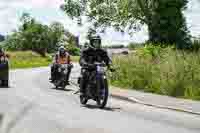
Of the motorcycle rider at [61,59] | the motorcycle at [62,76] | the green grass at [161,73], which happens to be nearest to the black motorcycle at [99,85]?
the green grass at [161,73]

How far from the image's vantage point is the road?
12.7 m

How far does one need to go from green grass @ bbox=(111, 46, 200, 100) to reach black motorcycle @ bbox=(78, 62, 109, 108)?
4.04 meters

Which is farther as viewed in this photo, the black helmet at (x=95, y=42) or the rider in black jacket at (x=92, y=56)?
the rider in black jacket at (x=92, y=56)

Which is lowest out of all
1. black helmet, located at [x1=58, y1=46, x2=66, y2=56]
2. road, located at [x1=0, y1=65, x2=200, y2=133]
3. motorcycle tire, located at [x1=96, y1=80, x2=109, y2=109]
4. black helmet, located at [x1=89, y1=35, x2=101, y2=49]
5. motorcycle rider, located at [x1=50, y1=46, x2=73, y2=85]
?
road, located at [x1=0, y1=65, x2=200, y2=133]

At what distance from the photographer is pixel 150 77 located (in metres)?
25.0

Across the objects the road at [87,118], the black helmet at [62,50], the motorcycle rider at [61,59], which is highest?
the black helmet at [62,50]

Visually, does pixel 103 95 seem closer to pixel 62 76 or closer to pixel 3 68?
pixel 62 76

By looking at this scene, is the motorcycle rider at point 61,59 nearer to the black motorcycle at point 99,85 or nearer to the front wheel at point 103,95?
the black motorcycle at point 99,85

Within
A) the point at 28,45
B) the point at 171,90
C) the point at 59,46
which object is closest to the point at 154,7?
the point at 59,46

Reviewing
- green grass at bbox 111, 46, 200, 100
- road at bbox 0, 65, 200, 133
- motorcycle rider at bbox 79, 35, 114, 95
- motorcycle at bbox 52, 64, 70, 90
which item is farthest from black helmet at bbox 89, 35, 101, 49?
→ motorcycle at bbox 52, 64, 70, 90

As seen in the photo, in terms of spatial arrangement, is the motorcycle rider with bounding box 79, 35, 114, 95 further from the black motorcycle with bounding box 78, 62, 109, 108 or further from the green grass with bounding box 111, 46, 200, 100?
the green grass with bounding box 111, 46, 200, 100

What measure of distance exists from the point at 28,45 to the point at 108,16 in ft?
264

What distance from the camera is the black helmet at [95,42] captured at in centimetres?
1773

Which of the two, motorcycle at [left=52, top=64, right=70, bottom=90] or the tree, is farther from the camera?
the tree
